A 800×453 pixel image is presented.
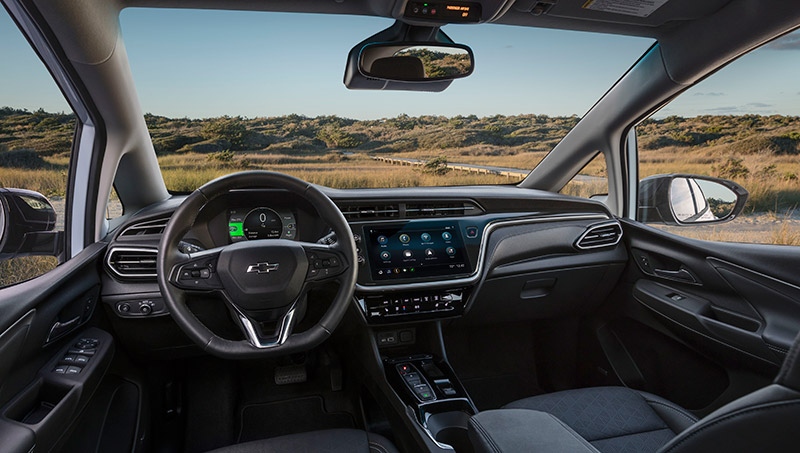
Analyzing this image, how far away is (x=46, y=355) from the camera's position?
1.77m

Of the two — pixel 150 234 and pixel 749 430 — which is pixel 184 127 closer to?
pixel 150 234

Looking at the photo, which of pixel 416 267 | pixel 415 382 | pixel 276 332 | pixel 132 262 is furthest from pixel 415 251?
pixel 132 262

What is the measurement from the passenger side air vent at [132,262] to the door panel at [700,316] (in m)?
2.51

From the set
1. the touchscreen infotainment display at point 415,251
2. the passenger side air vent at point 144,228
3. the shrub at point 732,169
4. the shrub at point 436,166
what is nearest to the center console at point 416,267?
the touchscreen infotainment display at point 415,251

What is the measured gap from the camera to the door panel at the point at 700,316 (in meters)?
2.04

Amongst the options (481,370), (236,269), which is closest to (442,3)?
(236,269)

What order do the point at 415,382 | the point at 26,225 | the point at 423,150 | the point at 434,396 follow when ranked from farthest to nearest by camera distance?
the point at 423,150 → the point at 415,382 → the point at 434,396 → the point at 26,225

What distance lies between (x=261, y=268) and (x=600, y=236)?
6.44ft

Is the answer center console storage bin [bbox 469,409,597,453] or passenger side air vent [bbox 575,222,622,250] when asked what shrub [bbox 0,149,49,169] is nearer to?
center console storage bin [bbox 469,409,597,453]

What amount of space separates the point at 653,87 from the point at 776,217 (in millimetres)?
853

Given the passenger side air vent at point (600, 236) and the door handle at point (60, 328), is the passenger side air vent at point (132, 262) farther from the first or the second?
the passenger side air vent at point (600, 236)

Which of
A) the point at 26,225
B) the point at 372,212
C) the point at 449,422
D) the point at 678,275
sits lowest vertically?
the point at 449,422

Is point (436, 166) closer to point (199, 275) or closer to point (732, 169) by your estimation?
point (732, 169)

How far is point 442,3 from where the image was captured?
83.0 inches
